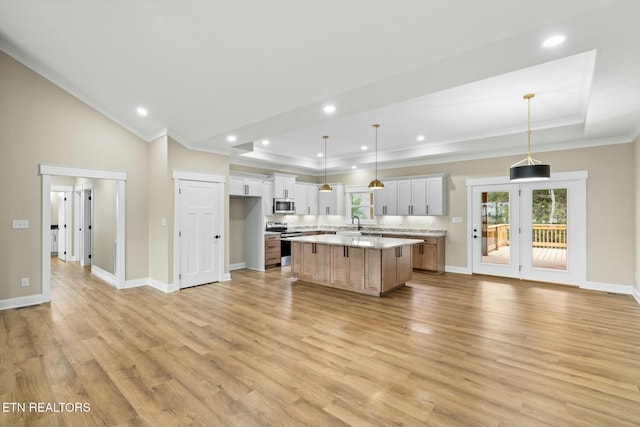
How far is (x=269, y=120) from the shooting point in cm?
446

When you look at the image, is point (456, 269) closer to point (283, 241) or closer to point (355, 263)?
→ point (355, 263)

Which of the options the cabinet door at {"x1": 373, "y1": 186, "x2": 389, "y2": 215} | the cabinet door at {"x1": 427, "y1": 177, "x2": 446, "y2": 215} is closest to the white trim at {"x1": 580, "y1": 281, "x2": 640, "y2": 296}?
the cabinet door at {"x1": 427, "y1": 177, "x2": 446, "y2": 215}

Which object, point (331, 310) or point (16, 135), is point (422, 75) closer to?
point (331, 310)

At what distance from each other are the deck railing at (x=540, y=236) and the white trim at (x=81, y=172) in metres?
7.50

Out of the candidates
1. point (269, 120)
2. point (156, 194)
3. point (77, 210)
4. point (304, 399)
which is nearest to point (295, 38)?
point (269, 120)

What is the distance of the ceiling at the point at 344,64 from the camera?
2354mm

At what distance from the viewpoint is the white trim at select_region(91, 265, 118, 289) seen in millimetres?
5790

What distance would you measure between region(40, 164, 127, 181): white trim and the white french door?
285 inches

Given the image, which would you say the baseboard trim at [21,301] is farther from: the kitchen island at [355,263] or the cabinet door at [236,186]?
the kitchen island at [355,263]

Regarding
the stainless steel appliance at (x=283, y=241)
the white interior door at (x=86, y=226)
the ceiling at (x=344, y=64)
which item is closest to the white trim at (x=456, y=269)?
the ceiling at (x=344, y=64)

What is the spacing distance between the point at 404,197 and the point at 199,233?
490cm

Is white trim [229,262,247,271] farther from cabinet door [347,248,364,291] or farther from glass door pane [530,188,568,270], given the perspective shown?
glass door pane [530,188,568,270]

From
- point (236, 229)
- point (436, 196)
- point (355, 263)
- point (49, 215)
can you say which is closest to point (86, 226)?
point (49, 215)

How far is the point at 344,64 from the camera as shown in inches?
119
